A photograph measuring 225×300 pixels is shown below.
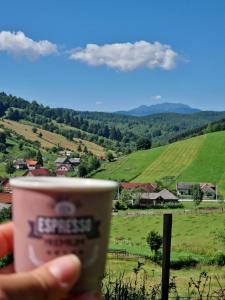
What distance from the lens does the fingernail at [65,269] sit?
164 cm

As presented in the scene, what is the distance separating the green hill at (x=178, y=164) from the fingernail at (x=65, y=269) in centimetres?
9065

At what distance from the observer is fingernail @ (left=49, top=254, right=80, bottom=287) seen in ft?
5.37

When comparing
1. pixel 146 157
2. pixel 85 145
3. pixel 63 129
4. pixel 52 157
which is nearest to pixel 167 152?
pixel 146 157

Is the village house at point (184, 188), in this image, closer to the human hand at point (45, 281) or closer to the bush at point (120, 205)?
the bush at point (120, 205)

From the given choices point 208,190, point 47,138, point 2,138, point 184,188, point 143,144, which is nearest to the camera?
point 208,190

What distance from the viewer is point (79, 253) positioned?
1.70 m

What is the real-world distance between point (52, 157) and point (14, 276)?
145 metres

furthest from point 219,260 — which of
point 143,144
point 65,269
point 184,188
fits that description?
point 143,144

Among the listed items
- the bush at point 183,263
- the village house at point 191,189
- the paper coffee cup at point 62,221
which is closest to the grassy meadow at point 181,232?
the bush at point 183,263

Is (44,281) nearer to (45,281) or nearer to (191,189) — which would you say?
(45,281)

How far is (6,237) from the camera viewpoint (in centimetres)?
201

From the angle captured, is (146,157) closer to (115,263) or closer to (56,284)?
(115,263)

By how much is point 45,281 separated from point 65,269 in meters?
0.07

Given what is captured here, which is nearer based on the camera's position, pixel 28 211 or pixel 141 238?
pixel 28 211
